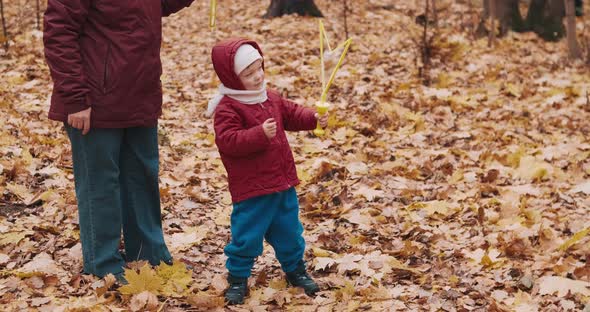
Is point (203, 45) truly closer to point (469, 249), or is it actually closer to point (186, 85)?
point (186, 85)

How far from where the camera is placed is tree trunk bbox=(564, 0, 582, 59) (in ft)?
34.4

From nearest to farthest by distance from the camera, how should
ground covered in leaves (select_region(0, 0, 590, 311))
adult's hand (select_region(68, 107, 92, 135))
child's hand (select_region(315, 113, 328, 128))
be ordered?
1. adult's hand (select_region(68, 107, 92, 135))
2. child's hand (select_region(315, 113, 328, 128))
3. ground covered in leaves (select_region(0, 0, 590, 311))

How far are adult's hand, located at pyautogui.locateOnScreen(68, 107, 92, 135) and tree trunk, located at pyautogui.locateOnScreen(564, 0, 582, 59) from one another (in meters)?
9.04

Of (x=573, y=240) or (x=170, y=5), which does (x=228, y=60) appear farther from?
(x=573, y=240)

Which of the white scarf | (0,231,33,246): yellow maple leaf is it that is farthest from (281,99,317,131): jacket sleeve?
(0,231,33,246): yellow maple leaf

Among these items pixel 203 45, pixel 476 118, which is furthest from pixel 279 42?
pixel 476 118

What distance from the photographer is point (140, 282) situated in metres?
3.69

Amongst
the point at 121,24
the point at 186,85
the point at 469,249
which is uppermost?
the point at 121,24

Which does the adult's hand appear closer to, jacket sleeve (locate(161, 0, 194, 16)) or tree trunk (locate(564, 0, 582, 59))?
jacket sleeve (locate(161, 0, 194, 16))

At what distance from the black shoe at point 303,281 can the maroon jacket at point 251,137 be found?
1.99 ft

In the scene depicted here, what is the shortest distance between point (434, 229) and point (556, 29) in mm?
9551

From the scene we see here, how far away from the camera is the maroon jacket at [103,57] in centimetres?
331

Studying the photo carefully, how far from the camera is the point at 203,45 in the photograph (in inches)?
437

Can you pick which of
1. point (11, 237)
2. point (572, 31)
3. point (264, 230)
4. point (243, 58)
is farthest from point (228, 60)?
point (572, 31)
